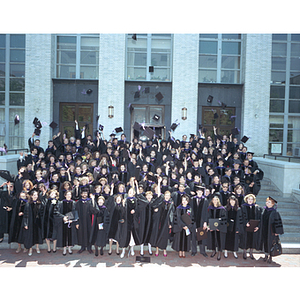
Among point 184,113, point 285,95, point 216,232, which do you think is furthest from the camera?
point 285,95

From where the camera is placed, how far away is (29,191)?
6469 millimetres

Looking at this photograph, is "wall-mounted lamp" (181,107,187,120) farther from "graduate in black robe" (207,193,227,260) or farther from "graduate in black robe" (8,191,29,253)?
"graduate in black robe" (8,191,29,253)

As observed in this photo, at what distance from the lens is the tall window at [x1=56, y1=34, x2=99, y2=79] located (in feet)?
45.2

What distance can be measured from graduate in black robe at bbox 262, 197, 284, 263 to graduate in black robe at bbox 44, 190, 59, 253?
4844mm

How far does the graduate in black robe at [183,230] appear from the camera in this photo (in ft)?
19.9

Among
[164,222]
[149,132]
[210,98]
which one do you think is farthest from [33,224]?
[210,98]

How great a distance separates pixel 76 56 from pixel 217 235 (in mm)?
11561

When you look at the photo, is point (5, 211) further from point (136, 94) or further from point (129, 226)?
point (136, 94)

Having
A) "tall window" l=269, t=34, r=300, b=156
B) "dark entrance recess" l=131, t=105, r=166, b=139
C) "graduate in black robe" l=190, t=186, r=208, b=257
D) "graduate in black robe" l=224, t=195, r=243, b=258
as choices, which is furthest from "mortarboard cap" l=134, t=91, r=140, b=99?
"graduate in black robe" l=224, t=195, r=243, b=258

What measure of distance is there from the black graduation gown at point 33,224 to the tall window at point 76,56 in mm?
9041

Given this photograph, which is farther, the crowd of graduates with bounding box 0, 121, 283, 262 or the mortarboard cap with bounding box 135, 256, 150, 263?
the crowd of graduates with bounding box 0, 121, 283, 262

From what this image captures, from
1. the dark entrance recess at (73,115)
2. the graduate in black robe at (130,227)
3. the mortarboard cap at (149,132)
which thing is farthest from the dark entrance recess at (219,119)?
the graduate in black robe at (130,227)

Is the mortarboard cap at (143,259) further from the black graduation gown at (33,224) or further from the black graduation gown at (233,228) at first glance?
the black graduation gown at (33,224)

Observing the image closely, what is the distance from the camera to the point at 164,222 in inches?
247
